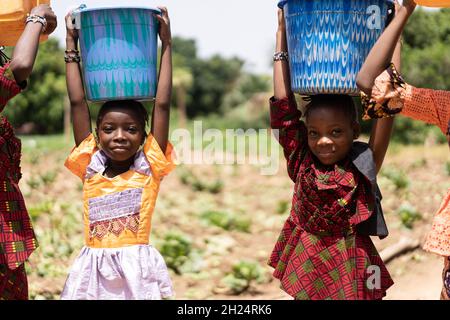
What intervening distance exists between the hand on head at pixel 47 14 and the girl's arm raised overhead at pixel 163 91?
447 millimetres

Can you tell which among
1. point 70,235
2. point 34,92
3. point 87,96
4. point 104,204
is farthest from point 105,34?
point 34,92

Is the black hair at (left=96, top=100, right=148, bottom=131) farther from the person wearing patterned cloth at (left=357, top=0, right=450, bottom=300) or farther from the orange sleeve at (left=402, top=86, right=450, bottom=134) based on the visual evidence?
the orange sleeve at (left=402, top=86, right=450, bottom=134)

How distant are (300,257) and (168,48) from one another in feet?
3.62

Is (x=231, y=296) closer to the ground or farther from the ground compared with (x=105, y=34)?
closer to the ground

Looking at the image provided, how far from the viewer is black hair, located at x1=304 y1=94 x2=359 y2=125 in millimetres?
3143

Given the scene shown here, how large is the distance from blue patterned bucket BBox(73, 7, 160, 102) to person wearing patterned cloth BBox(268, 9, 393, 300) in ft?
2.06

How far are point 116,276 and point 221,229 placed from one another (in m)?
4.79

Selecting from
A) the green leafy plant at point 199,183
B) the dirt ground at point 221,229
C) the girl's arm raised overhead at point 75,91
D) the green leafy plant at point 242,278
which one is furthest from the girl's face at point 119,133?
the green leafy plant at point 199,183

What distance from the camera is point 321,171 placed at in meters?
3.19

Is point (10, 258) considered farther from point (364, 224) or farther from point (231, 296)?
point (231, 296)

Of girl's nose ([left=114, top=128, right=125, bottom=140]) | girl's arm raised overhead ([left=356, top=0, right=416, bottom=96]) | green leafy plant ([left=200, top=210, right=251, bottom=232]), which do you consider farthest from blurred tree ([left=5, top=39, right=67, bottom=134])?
girl's arm raised overhead ([left=356, top=0, right=416, bottom=96])

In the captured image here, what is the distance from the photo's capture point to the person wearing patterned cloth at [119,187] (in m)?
3.24

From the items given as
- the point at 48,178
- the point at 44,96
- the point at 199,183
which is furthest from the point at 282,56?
the point at 44,96

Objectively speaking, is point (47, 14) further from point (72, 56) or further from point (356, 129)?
point (356, 129)
